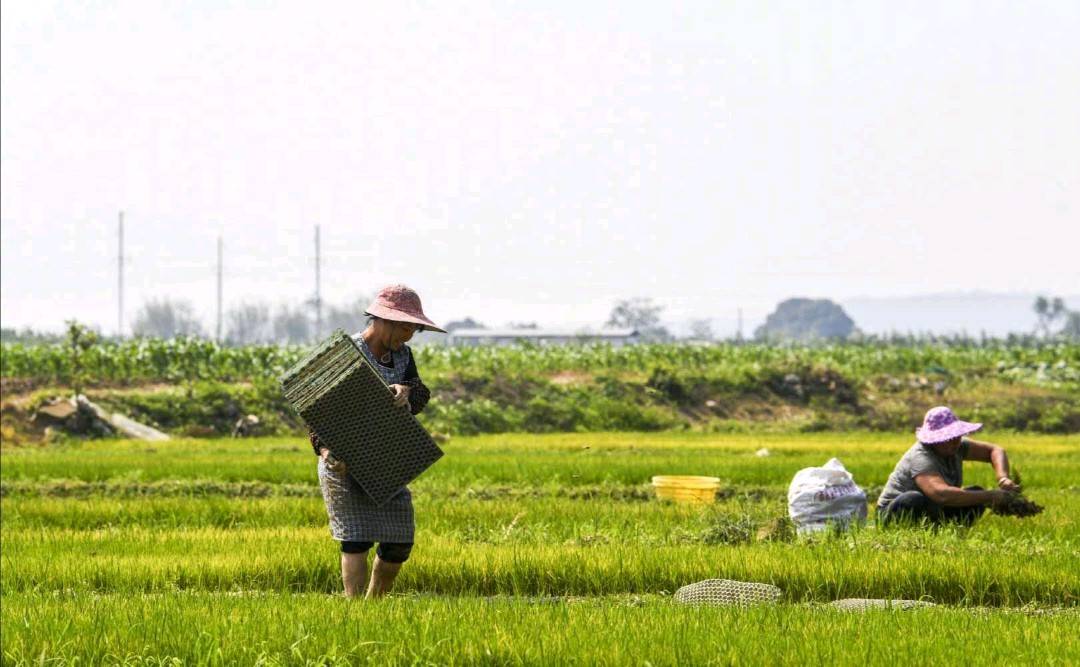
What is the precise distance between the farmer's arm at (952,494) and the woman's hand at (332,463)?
Result: 172 inches

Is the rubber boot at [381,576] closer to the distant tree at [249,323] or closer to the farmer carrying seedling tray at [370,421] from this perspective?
the farmer carrying seedling tray at [370,421]

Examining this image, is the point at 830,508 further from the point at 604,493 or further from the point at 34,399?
the point at 34,399

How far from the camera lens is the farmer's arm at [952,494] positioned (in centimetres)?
981

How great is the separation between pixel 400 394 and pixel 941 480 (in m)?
4.40

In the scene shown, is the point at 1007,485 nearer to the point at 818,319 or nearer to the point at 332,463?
the point at 332,463

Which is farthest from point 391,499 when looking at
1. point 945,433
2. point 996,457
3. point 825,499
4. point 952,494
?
point 996,457

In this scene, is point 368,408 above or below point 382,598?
above

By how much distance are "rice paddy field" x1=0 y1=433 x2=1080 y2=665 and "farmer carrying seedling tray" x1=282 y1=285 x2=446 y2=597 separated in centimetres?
41

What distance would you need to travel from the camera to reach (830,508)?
10.1 meters

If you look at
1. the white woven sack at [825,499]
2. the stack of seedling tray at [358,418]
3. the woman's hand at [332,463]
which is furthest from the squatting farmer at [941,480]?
the woman's hand at [332,463]

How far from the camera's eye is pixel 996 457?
10117 mm

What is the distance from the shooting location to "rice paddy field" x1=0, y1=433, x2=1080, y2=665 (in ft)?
19.6

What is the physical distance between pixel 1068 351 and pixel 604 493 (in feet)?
114

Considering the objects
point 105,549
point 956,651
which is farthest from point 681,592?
point 105,549
